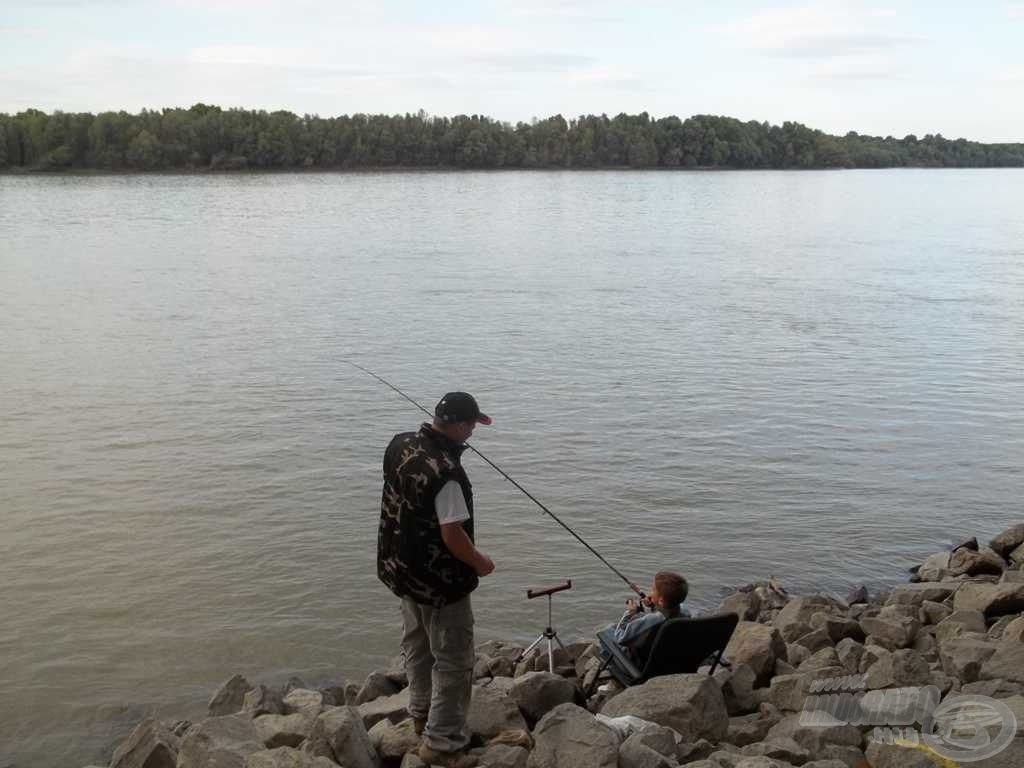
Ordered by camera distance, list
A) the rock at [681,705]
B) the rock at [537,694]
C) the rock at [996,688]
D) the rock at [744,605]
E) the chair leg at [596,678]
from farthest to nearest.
A: the rock at [744,605] → the chair leg at [596,678] → the rock at [537,694] → the rock at [996,688] → the rock at [681,705]

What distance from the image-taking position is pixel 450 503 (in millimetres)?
5066

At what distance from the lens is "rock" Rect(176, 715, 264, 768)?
17.5ft

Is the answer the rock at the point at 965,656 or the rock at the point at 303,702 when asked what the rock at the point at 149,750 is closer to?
the rock at the point at 303,702

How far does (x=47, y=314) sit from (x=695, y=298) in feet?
47.0

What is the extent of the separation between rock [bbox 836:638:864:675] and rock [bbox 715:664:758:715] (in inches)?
23.5

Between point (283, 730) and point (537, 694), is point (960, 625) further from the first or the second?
point (283, 730)

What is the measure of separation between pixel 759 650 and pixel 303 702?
2.80 meters

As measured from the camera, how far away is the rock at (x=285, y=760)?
513 centimetres

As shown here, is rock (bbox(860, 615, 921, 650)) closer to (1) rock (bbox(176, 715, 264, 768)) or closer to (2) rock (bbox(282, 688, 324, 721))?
(2) rock (bbox(282, 688, 324, 721))

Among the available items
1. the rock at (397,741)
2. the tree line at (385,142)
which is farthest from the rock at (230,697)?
the tree line at (385,142)

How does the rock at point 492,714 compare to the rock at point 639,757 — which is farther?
the rock at point 492,714

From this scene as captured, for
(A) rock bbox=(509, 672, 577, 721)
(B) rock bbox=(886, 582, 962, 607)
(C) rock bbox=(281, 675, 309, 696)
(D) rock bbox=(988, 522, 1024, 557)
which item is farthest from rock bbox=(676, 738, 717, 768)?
(D) rock bbox=(988, 522, 1024, 557)

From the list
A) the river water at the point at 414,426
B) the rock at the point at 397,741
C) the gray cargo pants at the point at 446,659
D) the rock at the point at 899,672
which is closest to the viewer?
the gray cargo pants at the point at 446,659

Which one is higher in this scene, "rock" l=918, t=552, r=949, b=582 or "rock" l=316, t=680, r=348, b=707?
"rock" l=918, t=552, r=949, b=582
